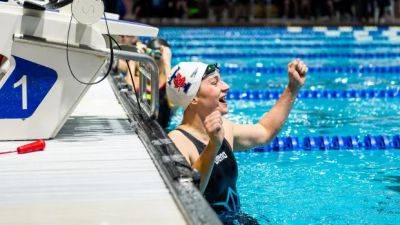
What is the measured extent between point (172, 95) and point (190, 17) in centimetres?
1930

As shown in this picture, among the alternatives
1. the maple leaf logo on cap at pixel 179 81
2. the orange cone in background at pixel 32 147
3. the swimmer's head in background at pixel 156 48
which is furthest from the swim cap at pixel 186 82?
the swimmer's head in background at pixel 156 48

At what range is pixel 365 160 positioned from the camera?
571 centimetres

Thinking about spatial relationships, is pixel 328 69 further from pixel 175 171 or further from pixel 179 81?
pixel 175 171

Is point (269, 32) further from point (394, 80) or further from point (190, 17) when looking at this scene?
point (394, 80)

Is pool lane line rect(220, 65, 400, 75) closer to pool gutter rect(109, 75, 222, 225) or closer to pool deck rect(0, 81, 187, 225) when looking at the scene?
pool gutter rect(109, 75, 222, 225)

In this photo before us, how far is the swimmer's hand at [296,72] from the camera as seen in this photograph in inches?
143

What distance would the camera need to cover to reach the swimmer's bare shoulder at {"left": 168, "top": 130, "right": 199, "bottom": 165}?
3.51 m

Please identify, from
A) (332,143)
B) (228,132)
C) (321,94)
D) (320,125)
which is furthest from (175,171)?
(321,94)

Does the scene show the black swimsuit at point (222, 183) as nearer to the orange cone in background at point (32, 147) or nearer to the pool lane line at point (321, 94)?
the orange cone in background at point (32, 147)

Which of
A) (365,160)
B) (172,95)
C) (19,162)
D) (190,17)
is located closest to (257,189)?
(365,160)

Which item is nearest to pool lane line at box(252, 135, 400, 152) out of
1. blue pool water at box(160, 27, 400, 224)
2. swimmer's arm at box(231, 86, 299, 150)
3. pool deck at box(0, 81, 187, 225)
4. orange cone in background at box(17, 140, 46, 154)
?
blue pool water at box(160, 27, 400, 224)

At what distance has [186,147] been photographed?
3.53 meters

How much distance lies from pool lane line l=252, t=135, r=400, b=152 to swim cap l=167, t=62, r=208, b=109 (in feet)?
7.89

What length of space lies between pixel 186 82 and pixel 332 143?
268cm
